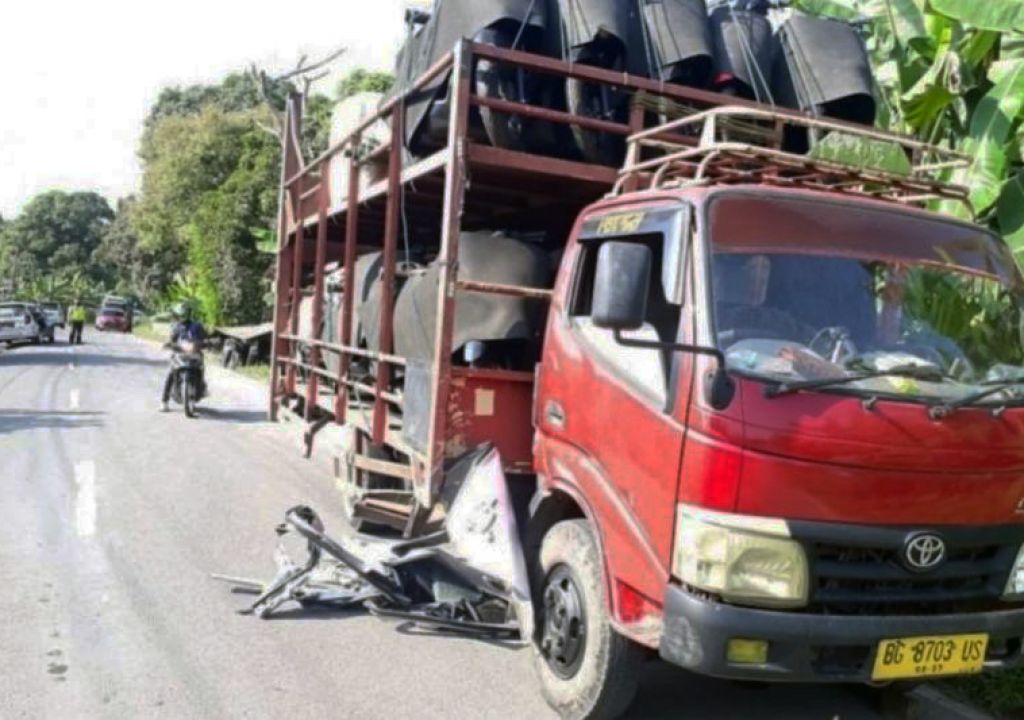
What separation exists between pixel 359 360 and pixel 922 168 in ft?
12.6

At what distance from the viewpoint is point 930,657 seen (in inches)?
132

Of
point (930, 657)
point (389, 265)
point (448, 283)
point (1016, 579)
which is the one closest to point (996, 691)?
point (1016, 579)

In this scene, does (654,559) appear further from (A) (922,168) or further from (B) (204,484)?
(B) (204,484)

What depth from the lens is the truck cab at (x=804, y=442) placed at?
10.4 feet

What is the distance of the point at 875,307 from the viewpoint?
3.67 metres

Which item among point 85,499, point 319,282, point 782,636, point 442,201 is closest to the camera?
point 782,636

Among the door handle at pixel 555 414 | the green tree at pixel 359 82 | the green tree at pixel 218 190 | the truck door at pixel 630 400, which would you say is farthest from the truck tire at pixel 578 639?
the green tree at pixel 359 82

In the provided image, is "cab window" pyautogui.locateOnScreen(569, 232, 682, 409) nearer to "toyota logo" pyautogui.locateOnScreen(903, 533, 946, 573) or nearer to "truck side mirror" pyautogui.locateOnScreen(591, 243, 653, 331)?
"truck side mirror" pyautogui.locateOnScreen(591, 243, 653, 331)

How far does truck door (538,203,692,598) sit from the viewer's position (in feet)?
11.3

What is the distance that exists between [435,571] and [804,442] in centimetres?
267

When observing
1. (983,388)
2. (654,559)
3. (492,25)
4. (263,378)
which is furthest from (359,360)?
(263,378)

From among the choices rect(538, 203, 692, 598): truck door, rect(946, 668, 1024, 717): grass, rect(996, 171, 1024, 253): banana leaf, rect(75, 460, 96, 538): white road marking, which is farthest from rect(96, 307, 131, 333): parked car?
rect(946, 668, 1024, 717): grass

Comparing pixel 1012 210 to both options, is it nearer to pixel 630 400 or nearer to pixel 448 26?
pixel 448 26

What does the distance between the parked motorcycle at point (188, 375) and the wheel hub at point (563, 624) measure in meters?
10.8
